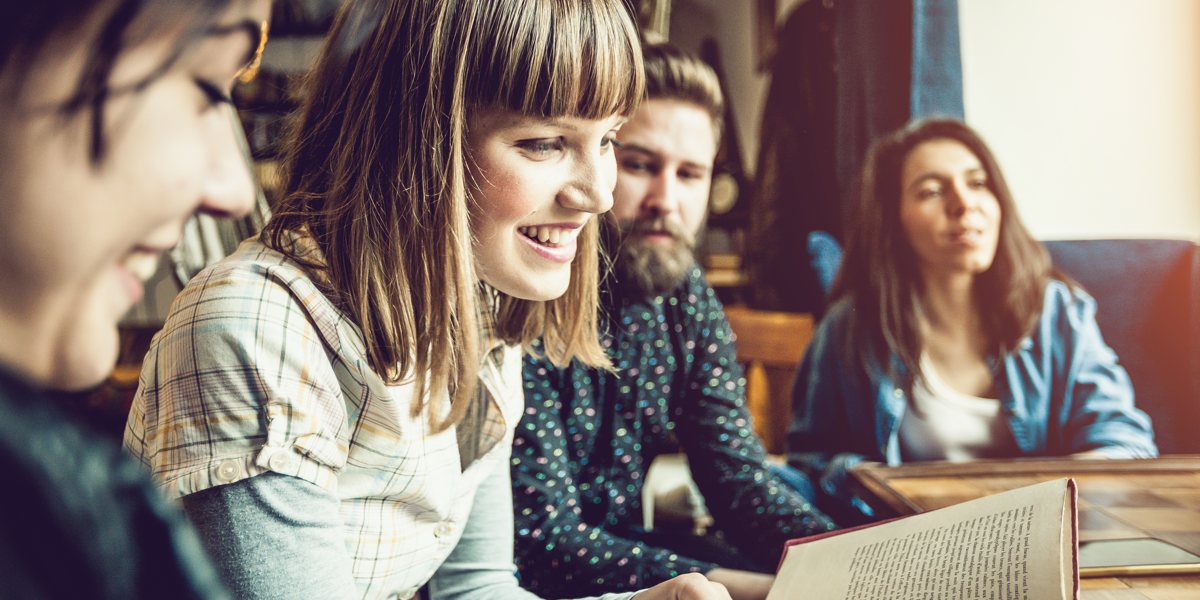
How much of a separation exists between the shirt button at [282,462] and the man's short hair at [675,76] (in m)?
0.76

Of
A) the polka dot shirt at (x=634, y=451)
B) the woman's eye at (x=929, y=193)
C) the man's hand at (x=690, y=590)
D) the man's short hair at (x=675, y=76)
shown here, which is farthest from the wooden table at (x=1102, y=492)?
the man's short hair at (x=675, y=76)

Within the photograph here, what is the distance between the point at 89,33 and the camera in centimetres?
25

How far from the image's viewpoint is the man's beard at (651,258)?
1061mm

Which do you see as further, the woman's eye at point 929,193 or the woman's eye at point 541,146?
the woman's eye at point 929,193

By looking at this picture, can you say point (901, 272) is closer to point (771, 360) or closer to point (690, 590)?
point (771, 360)

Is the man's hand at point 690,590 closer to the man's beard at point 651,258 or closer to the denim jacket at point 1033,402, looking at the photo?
the man's beard at point 651,258

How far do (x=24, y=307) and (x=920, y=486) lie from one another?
2.69 feet

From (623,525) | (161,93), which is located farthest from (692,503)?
(161,93)

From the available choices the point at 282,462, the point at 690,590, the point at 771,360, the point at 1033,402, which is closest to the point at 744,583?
the point at 690,590

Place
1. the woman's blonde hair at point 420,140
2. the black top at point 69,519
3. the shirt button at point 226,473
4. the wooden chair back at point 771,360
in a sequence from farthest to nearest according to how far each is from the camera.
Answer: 1. the wooden chair back at point 771,360
2. the woman's blonde hair at point 420,140
3. the shirt button at point 226,473
4. the black top at point 69,519

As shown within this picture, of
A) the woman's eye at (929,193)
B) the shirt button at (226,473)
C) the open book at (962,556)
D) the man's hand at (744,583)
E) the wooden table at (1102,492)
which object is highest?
the woman's eye at (929,193)

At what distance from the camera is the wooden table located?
25.8 inches

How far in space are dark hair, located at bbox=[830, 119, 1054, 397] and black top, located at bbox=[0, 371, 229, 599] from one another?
44.8 inches

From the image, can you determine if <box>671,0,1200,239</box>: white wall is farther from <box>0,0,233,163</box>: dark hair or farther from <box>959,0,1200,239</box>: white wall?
<box>0,0,233,163</box>: dark hair
